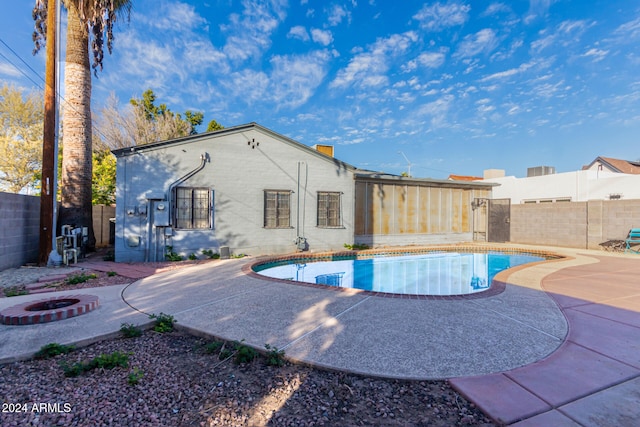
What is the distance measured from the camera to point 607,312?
4266mm

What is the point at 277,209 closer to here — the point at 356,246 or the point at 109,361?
the point at 356,246

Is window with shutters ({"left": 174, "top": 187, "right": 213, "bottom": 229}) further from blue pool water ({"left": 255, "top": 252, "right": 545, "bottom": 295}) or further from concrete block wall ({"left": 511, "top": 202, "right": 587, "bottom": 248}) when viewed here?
concrete block wall ({"left": 511, "top": 202, "right": 587, "bottom": 248})

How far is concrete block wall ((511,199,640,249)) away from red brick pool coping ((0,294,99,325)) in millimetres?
16326

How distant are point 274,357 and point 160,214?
25.1 feet

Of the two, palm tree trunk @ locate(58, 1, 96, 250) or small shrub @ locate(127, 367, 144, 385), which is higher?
palm tree trunk @ locate(58, 1, 96, 250)

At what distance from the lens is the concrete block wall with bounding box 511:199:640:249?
11.2 meters

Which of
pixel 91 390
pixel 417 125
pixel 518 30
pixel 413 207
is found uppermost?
pixel 518 30

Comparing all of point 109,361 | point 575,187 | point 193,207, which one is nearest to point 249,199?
point 193,207

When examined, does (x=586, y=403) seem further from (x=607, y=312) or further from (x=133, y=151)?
(x=133, y=151)

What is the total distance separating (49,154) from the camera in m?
7.99

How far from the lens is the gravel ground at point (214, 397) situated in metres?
2.12

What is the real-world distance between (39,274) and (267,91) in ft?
61.2

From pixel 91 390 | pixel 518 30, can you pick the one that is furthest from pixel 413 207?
pixel 91 390

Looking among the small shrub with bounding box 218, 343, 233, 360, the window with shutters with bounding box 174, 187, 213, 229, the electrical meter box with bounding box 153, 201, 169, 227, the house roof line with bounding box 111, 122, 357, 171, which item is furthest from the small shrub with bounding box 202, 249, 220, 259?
the small shrub with bounding box 218, 343, 233, 360
